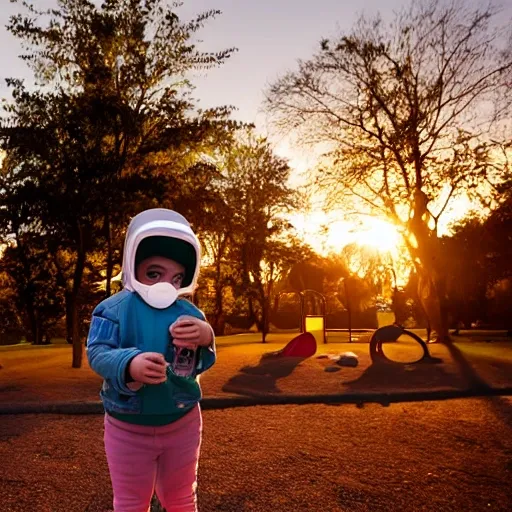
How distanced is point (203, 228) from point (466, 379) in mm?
8853

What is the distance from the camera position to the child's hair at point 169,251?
2.56 m

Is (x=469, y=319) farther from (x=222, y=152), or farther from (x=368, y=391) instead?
(x=368, y=391)

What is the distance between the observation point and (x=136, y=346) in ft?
8.04

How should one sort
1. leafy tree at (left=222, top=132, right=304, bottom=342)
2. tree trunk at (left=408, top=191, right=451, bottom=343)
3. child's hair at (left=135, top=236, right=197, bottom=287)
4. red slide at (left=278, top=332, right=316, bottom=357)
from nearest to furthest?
child's hair at (left=135, top=236, right=197, bottom=287)
red slide at (left=278, top=332, right=316, bottom=357)
tree trunk at (left=408, top=191, right=451, bottom=343)
leafy tree at (left=222, top=132, right=304, bottom=342)

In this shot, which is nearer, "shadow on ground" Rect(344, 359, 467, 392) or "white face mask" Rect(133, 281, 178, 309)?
"white face mask" Rect(133, 281, 178, 309)

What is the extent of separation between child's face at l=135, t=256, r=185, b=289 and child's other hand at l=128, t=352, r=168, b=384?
1.47 feet

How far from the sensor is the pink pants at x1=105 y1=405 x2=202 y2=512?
7.91 ft

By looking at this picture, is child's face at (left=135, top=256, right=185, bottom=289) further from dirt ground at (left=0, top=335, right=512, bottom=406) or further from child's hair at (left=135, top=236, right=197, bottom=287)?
dirt ground at (left=0, top=335, right=512, bottom=406)

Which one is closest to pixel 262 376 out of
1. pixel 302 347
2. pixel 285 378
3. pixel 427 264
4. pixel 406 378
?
pixel 285 378

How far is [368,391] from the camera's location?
355 inches

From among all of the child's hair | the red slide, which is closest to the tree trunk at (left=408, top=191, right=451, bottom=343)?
the red slide

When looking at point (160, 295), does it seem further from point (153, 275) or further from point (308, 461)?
point (308, 461)

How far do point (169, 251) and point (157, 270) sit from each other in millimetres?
99

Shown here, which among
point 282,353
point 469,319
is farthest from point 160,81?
point 469,319
